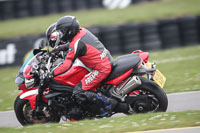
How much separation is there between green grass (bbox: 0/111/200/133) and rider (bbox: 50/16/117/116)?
502 mm

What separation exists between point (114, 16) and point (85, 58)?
1076cm

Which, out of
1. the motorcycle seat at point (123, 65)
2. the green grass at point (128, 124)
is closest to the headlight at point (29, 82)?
the green grass at point (128, 124)

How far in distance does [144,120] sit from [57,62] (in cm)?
194

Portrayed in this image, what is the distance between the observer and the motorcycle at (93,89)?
589cm

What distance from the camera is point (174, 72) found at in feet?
32.0

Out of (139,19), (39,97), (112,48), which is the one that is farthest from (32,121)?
(139,19)

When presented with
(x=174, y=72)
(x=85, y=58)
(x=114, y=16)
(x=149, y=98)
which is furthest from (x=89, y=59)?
(x=114, y=16)

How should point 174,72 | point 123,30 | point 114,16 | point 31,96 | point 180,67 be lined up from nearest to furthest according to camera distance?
point 31,96 → point 174,72 → point 180,67 → point 123,30 → point 114,16

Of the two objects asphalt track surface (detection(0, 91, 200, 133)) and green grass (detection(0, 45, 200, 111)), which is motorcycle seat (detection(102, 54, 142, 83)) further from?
green grass (detection(0, 45, 200, 111))

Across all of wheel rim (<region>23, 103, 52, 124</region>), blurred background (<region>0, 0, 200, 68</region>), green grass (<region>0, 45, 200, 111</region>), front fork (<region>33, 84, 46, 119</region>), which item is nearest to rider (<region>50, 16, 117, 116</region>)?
front fork (<region>33, 84, 46, 119</region>)

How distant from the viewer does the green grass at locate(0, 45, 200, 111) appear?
27.4ft

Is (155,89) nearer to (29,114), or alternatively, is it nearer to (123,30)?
(29,114)

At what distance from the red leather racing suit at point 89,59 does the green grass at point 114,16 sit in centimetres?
925

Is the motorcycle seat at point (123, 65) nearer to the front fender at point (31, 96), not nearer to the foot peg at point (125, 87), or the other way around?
the foot peg at point (125, 87)
